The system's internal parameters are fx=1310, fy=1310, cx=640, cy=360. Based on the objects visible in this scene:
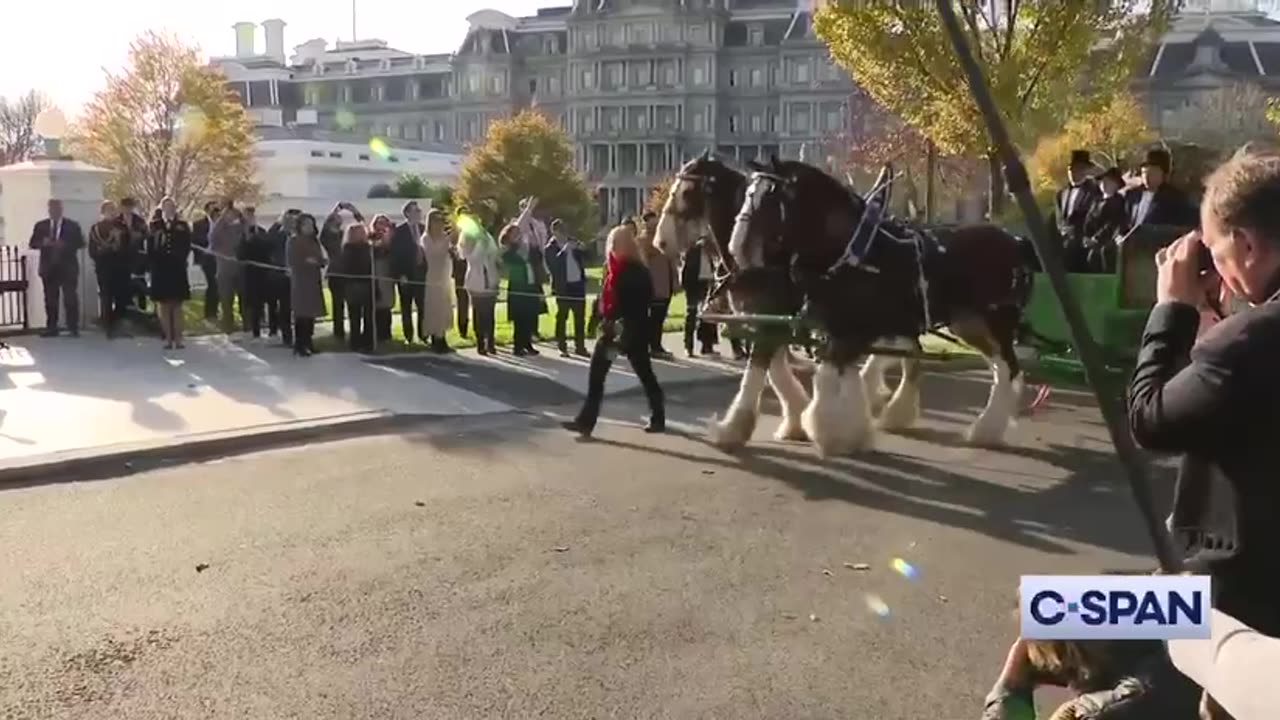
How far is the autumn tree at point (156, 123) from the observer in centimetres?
4372

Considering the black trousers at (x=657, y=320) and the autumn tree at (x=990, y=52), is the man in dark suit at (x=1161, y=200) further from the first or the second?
the autumn tree at (x=990, y=52)

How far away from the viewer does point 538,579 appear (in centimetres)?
695

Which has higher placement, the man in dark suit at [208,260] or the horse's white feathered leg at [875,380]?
the man in dark suit at [208,260]

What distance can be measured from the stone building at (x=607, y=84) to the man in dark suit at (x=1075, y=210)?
96220 millimetres

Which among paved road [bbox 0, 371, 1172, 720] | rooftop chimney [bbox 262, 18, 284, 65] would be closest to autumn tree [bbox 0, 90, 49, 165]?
rooftop chimney [bbox 262, 18, 284, 65]

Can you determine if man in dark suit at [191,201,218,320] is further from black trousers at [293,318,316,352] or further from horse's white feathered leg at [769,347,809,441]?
horse's white feathered leg at [769,347,809,441]

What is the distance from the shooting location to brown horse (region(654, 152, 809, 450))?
36.5ft

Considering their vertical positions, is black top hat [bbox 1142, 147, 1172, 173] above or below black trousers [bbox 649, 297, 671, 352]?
above

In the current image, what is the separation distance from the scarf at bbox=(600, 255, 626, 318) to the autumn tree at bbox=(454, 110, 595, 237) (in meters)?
45.0

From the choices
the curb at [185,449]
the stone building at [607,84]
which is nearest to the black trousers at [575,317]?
the curb at [185,449]

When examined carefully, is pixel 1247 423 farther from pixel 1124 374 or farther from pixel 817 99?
pixel 817 99

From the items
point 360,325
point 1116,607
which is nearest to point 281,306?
point 360,325

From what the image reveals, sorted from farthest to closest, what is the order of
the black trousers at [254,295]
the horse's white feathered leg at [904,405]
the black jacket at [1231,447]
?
the black trousers at [254,295] → the horse's white feathered leg at [904,405] → the black jacket at [1231,447]

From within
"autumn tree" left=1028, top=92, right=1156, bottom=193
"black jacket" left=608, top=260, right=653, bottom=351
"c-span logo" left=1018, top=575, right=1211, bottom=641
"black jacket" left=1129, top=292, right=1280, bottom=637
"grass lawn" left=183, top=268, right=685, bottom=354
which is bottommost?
"grass lawn" left=183, top=268, right=685, bottom=354
